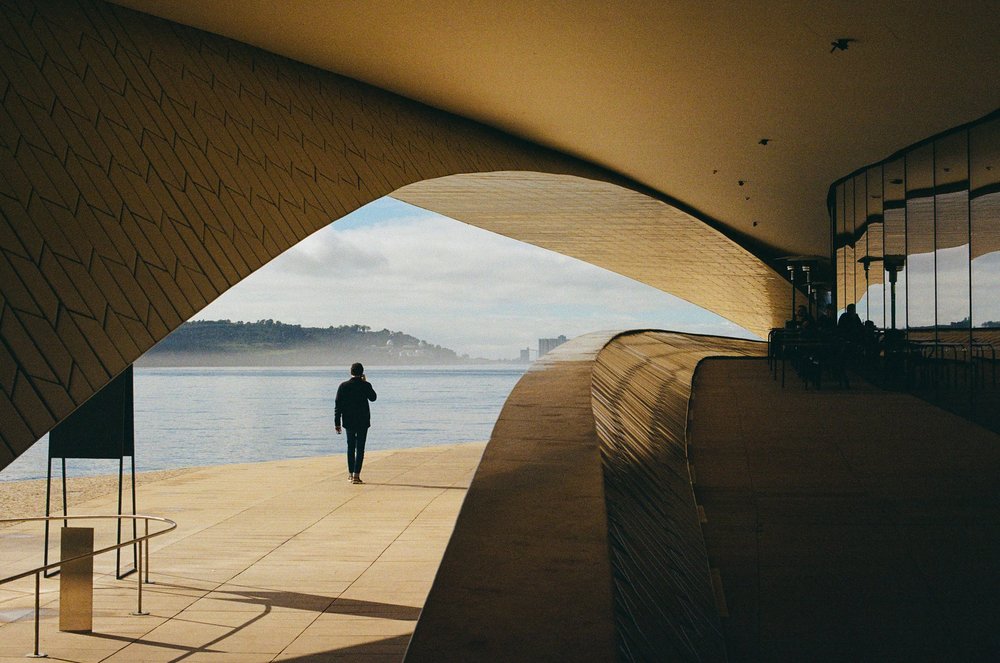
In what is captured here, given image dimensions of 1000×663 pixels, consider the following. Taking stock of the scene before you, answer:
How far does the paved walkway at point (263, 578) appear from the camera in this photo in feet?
17.1

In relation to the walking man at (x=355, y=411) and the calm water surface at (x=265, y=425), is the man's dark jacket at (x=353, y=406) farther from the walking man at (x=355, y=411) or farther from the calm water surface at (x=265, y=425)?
the calm water surface at (x=265, y=425)

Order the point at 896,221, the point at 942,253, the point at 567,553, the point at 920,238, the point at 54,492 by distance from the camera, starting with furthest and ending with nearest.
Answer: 1. the point at 896,221
2. the point at 54,492
3. the point at 920,238
4. the point at 942,253
5. the point at 567,553

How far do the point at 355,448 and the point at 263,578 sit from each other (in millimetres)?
4292

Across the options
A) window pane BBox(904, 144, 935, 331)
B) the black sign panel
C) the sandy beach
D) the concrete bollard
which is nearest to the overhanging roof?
window pane BBox(904, 144, 935, 331)

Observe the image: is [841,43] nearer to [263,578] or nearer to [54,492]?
[263,578]

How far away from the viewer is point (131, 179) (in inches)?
268

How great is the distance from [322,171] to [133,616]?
5177mm

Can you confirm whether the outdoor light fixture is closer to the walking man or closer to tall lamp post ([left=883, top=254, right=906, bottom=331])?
tall lamp post ([left=883, top=254, right=906, bottom=331])

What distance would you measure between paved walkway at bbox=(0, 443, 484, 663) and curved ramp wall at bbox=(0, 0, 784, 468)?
1377 millimetres

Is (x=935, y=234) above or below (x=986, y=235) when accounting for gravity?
above

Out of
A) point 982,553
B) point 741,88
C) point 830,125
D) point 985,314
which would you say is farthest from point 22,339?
point 830,125

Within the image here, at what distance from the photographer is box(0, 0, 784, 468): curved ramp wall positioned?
564 cm

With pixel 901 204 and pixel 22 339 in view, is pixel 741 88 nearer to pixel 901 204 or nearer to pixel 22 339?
pixel 901 204

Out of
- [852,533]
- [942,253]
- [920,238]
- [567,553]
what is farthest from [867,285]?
[567,553]
